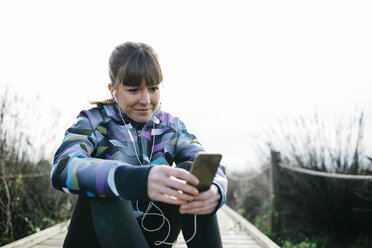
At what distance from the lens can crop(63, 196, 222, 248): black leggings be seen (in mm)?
1113

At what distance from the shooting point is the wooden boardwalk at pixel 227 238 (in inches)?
94.5

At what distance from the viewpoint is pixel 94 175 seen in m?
1.12

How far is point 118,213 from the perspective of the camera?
1.13 metres

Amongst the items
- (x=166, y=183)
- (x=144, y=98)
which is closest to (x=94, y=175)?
(x=166, y=183)

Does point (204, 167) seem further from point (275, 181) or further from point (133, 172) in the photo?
point (275, 181)

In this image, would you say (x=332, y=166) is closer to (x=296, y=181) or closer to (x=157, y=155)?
(x=296, y=181)

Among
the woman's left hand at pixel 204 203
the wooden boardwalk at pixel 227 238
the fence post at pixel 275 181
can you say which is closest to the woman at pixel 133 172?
the woman's left hand at pixel 204 203

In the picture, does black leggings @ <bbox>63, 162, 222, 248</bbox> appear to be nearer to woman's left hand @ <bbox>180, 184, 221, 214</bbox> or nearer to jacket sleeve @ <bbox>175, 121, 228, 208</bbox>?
woman's left hand @ <bbox>180, 184, 221, 214</bbox>

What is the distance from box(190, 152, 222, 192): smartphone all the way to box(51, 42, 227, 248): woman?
0.10ft

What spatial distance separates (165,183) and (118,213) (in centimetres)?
21

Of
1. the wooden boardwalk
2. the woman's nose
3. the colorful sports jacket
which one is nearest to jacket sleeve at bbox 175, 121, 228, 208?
the colorful sports jacket

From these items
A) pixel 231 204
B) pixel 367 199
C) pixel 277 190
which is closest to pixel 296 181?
pixel 277 190

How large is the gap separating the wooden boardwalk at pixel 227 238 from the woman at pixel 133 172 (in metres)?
1.08

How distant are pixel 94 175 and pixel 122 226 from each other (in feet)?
0.62
